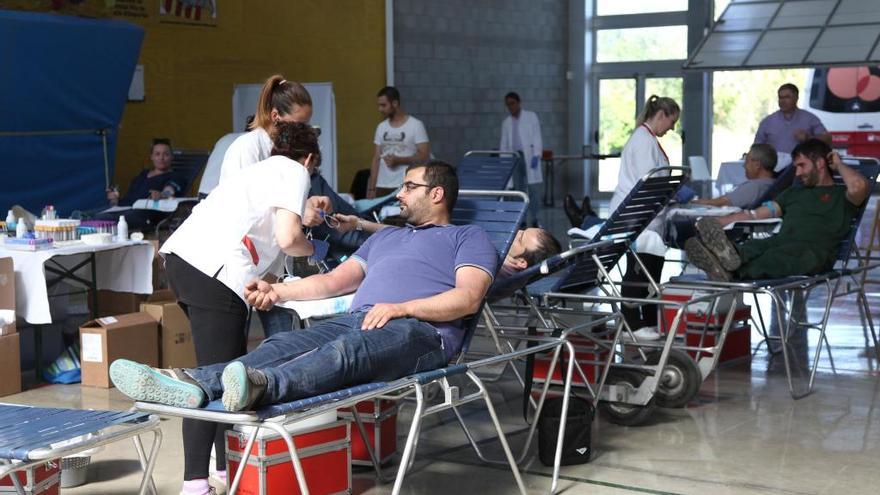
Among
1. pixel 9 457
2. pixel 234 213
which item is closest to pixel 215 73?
pixel 234 213

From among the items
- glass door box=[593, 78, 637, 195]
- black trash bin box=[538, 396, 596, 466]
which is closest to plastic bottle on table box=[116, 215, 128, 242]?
black trash bin box=[538, 396, 596, 466]

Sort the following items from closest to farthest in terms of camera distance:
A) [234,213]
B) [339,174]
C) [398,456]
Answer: [234,213]
[398,456]
[339,174]

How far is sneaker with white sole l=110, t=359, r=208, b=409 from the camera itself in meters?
3.07

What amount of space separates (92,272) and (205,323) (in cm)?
266

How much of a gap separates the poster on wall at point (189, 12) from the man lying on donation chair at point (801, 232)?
6875 mm

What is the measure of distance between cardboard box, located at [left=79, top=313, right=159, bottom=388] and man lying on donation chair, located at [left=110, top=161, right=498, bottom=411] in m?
2.17

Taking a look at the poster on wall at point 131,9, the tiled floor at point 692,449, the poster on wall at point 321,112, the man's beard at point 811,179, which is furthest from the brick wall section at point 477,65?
the tiled floor at point 692,449

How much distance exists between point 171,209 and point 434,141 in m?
7.77

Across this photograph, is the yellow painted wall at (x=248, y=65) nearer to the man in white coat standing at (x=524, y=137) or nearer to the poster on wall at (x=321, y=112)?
the poster on wall at (x=321, y=112)

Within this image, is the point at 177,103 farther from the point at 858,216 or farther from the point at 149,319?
the point at 858,216

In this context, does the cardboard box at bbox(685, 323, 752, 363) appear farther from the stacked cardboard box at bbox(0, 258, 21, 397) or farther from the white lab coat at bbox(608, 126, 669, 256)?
the stacked cardboard box at bbox(0, 258, 21, 397)

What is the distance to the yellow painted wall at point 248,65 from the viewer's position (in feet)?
37.0

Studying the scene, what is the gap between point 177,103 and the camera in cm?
1156

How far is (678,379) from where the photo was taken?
5.04 meters
